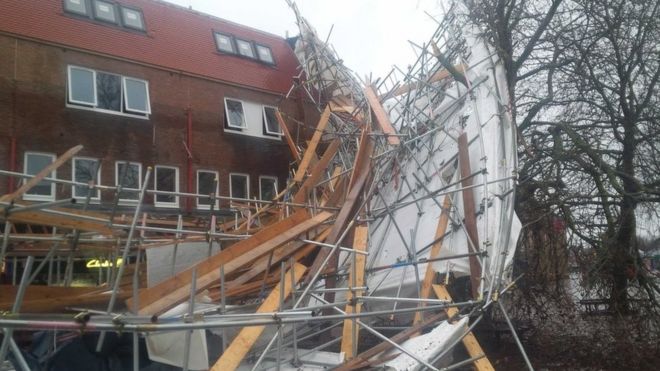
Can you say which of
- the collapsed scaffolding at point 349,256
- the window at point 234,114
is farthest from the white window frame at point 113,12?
the collapsed scaffolding at point 349,256

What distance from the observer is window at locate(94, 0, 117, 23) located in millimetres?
16203

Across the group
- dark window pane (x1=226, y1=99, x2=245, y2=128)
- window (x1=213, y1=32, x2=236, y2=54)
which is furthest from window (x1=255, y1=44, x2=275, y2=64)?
dark window pane (x1=226, y1=99, x2=245, y2=128)

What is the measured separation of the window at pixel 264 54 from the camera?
19578 mm

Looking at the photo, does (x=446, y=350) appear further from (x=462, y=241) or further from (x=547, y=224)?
(x=547, y=224)

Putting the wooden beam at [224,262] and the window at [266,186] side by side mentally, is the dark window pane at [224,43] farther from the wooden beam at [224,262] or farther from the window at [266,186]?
the wooden beam at [224,262]

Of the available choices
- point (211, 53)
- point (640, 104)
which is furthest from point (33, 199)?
point (640, 104)

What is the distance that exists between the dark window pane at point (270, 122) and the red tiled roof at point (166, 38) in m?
0.73

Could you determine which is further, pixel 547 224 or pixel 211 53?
pixel 211 53

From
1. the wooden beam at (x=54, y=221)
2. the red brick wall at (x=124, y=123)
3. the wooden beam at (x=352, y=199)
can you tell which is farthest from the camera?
the red brick wall at (x=124, y=123)

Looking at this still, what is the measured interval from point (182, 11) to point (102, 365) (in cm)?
1532

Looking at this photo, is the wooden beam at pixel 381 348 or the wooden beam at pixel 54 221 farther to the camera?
the wooden beam at pixel 381 348

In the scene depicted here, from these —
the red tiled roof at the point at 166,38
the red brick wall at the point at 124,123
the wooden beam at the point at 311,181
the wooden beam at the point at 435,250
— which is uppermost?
the red tiled roof at the point at 166,38

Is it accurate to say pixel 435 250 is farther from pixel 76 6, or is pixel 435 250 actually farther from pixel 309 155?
pixel 76 6

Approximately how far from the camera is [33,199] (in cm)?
1291
